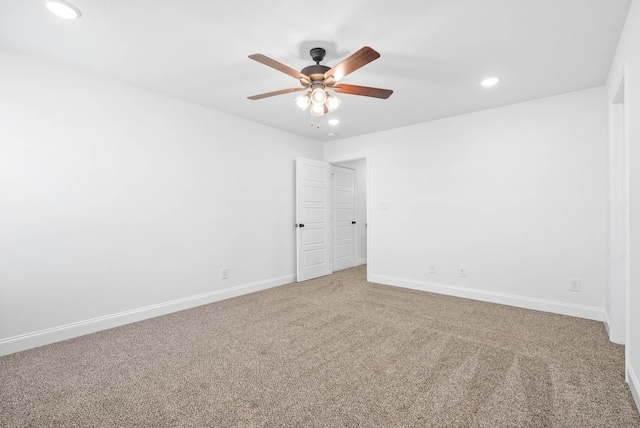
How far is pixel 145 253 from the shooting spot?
325 cm

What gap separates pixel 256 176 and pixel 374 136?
6.88ft

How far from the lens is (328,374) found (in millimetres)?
2070

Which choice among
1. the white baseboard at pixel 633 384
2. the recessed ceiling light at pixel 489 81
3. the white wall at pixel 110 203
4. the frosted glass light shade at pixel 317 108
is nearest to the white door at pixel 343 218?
the white wall at pixel 110 203

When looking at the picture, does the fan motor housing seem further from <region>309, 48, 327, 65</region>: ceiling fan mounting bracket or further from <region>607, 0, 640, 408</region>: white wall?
<region>607, 0, 640, 408</region>: white wall

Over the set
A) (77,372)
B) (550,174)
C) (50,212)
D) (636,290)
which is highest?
(550,174)

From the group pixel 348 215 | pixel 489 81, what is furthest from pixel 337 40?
pixel 348 215

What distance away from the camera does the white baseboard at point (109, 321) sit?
249 centimetres

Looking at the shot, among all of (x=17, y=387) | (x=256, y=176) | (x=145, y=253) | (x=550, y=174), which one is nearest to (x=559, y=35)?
(x=550, y=174)

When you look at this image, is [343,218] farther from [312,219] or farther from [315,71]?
[315,71]

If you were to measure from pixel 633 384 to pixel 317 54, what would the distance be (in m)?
3.10

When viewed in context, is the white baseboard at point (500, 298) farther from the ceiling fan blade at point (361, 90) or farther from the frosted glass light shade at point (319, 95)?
the frosted glass light shade at point (319, 95)

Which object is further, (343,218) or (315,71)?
(343,218)

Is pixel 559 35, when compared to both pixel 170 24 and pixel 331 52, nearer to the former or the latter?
pixel 331 52

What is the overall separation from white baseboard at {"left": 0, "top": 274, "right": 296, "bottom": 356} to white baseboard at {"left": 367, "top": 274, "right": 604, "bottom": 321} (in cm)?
223
